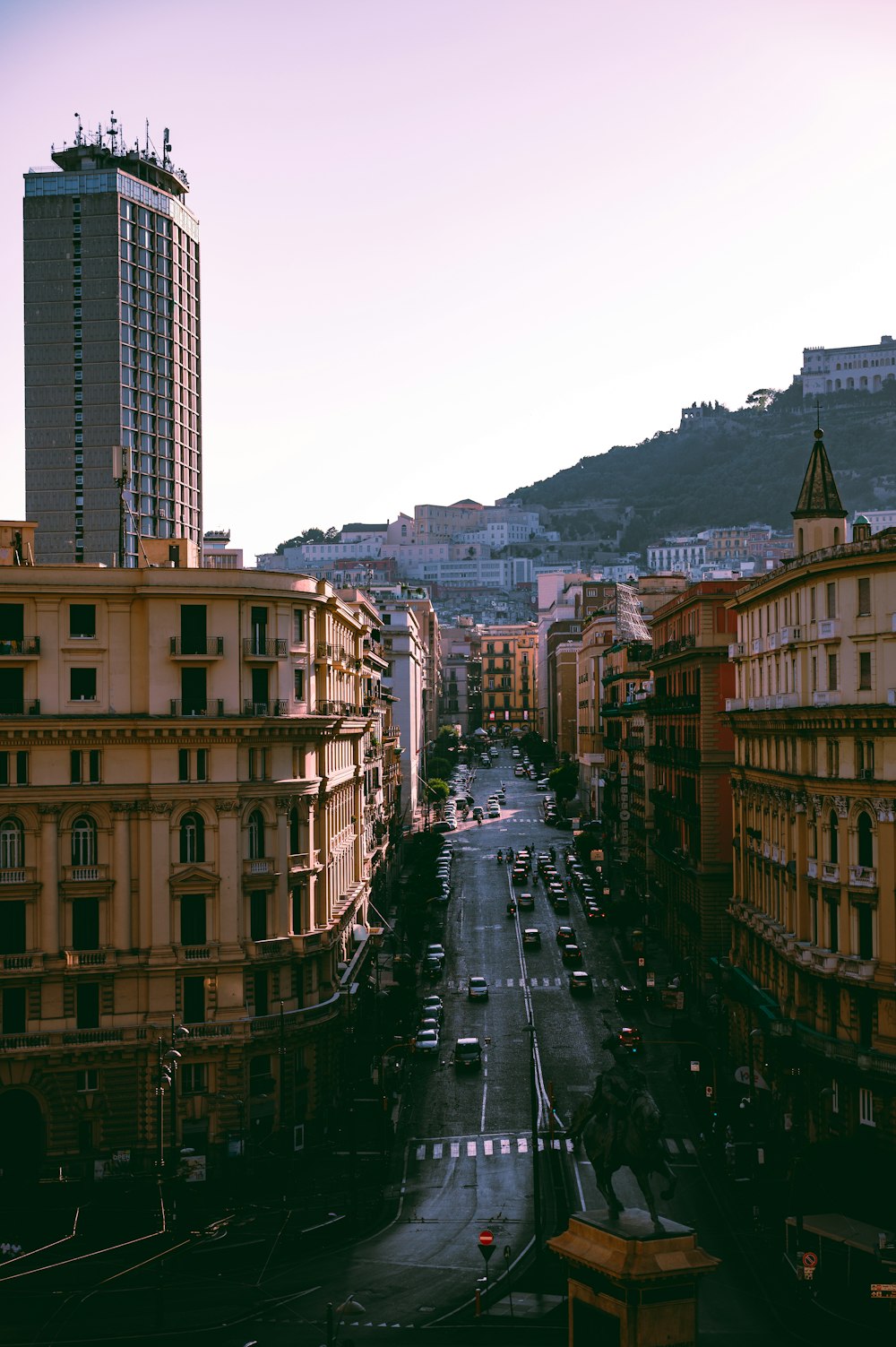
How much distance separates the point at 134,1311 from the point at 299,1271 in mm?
5466

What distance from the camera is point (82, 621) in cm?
6438

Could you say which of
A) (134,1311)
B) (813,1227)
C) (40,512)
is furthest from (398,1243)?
(40,512)

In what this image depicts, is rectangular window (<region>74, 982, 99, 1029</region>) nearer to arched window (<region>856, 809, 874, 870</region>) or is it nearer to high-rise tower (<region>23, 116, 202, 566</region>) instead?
arched window (<region>856, 809, 874, 870</region>)

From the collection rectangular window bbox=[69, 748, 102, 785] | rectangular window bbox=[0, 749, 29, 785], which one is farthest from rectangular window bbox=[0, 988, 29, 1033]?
rectangular window bbox=[69, 748, 102, 785]

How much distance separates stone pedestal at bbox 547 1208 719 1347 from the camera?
2850cm

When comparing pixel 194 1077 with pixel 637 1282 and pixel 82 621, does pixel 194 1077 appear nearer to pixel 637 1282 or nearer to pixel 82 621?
pixel 82 621

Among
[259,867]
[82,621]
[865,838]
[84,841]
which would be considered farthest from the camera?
[259,867]

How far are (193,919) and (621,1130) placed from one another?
1444 inches

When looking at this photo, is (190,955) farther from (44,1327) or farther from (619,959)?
(619,959)

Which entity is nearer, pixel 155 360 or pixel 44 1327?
pixel 44 1327

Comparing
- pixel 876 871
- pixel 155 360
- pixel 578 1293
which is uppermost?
pixel 155 360

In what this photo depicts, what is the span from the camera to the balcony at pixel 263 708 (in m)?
65.8

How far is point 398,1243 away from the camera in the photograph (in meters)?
52.8

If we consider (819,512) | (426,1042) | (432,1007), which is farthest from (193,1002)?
(819,512)
